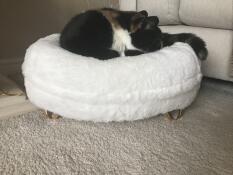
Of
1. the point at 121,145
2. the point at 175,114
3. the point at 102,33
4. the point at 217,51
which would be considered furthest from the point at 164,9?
the point at 121,145

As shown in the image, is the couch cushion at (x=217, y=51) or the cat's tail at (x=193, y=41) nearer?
the cat's tail at (x=193, y=41)

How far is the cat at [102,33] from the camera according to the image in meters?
1.03

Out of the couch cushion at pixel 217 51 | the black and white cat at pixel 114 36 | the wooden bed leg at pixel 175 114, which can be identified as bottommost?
the wooden bed leg at pixel 175 114

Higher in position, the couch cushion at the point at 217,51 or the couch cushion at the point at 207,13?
the couch cushion at the point at 207,13

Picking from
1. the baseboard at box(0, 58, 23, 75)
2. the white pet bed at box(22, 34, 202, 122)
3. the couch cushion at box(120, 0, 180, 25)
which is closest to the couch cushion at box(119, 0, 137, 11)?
the couch cushion at box(120, 0, 180, 25)

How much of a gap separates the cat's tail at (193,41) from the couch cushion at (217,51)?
133 millimetres

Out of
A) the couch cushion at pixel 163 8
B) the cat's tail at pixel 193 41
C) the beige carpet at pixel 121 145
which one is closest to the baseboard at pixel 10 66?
the beige carpet at pixel 121 145

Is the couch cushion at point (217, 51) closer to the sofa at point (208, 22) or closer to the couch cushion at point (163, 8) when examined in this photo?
the sofa at point (208, 22)

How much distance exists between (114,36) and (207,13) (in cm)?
41

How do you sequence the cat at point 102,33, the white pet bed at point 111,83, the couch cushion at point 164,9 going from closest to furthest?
the white pet bed at point 111,83 < the cat at point 102,33 < the couch cushion at point 164,9

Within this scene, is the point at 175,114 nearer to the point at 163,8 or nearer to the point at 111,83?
the point at 111,83

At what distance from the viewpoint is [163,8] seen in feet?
4.39

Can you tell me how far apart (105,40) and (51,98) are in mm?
295

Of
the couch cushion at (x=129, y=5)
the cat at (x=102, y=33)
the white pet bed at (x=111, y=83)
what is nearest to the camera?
the white pet bed at (x=111, y=83)
